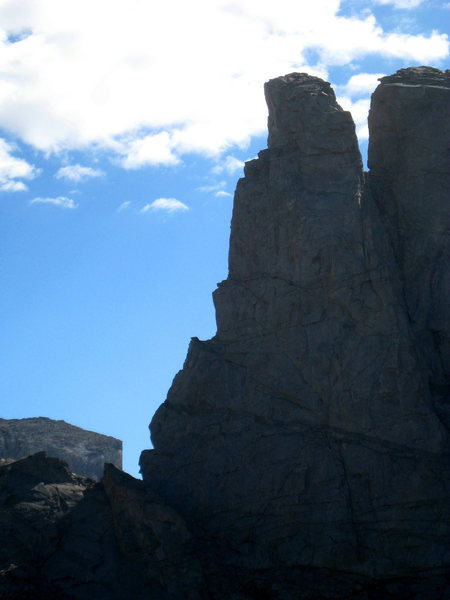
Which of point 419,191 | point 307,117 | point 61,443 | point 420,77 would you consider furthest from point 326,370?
point 61,443

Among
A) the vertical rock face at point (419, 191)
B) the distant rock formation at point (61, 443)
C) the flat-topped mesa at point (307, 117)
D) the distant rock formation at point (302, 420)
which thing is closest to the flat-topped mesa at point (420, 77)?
the vertical rock face at point (419, 191)

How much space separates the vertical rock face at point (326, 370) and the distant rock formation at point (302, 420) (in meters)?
0.06

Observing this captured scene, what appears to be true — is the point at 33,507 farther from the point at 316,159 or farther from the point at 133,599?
the point at 316,159

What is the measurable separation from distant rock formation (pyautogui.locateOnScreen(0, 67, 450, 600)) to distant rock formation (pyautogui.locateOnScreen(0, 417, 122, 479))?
19185 mm

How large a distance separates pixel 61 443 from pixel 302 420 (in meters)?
24.9

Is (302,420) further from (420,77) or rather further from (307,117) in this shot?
(420,77)

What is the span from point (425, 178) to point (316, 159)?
14.2 ft

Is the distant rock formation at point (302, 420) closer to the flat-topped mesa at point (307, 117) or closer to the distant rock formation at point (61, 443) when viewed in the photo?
the flat-topped mesa at point (307, 117)

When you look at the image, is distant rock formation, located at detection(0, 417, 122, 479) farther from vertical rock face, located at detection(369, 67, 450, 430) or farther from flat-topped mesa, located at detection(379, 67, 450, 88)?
flat-topped mesa, located at detection(379, 67, 450, 88)

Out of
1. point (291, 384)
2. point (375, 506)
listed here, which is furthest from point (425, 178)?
point (375, 506)

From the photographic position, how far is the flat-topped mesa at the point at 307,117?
45438mm

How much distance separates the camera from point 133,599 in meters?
38.8

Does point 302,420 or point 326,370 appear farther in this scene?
point 326,370

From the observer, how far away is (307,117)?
151 ft
